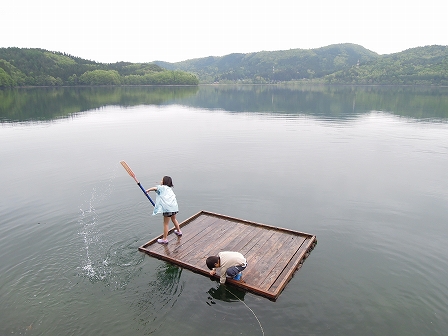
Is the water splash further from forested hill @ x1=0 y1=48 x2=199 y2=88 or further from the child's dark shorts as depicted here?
forested hill @ x1=0 y1=48 x2=199 y2=88

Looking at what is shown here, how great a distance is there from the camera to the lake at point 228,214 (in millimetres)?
7375

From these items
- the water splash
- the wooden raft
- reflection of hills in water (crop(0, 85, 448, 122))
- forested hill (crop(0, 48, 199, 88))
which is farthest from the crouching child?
forested hill (crop(0, 48, 199, 88))

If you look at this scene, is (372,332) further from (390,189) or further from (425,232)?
(390,189)

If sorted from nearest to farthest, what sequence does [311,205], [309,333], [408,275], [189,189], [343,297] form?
[309,333] → [343,297] → [408,275] → [311,205] → [189,189]

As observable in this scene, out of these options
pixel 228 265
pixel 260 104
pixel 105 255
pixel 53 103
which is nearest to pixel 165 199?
pixel 105 255

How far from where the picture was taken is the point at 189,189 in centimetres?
1580

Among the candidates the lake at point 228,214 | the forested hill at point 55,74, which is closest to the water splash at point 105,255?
the lake at point 228,214

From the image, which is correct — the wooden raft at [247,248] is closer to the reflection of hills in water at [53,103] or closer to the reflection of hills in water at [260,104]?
the reflection of hills in water at [260,104]

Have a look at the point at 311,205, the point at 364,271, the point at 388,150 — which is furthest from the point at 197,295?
the point at 388,150

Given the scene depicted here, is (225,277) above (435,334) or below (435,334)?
above

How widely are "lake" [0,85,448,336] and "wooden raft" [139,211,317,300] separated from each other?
0.33 meters

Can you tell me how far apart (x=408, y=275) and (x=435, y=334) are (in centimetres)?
220

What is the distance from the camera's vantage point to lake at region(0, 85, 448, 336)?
7.38 meters

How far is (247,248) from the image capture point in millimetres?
9875
